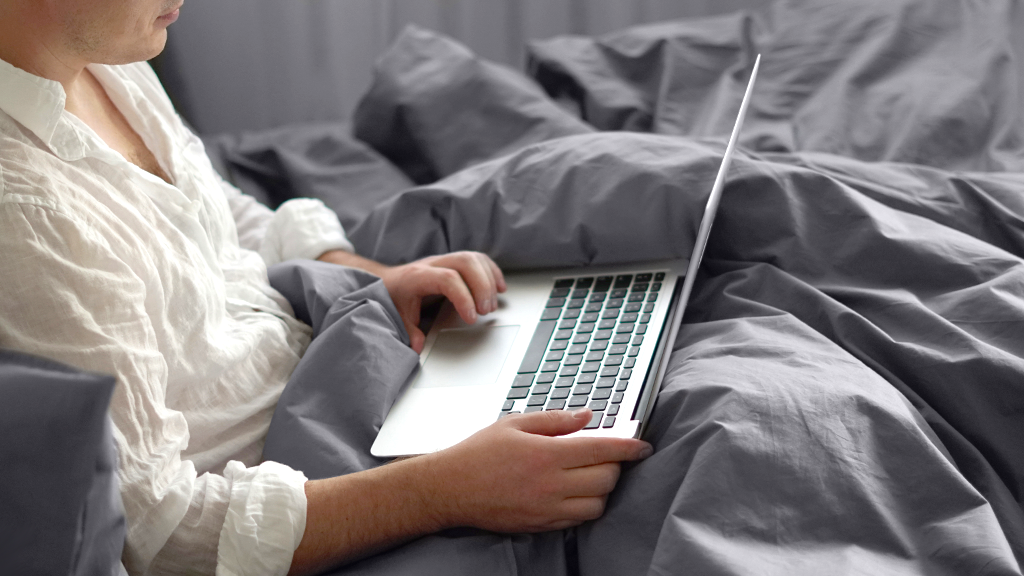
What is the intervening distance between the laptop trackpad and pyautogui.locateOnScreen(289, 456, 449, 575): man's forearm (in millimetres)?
145

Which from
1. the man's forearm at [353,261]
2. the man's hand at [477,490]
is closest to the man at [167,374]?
the man's hand at [477,490]

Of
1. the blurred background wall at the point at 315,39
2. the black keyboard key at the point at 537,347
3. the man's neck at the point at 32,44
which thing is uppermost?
the man's neck at the point at 32,44

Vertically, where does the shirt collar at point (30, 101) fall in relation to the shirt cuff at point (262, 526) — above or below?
above

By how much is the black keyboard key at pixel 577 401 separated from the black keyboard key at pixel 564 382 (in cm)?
3

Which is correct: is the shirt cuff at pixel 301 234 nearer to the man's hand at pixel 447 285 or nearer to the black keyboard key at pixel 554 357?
the man's hand at pixel 447 285

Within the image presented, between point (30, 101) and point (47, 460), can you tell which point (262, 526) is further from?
point (30, 101)

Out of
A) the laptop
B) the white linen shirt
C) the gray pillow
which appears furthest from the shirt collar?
the laptop

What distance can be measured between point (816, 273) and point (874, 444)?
267 millimetres

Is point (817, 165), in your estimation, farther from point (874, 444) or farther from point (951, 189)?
point (874, 444)

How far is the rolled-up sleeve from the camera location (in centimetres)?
111

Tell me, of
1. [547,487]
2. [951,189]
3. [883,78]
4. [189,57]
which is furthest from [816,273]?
[189,57]

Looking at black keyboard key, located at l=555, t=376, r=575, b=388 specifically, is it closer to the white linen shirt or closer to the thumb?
the thumb

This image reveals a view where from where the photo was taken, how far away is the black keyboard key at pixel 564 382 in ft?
2.62

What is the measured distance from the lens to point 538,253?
0.97 meters
